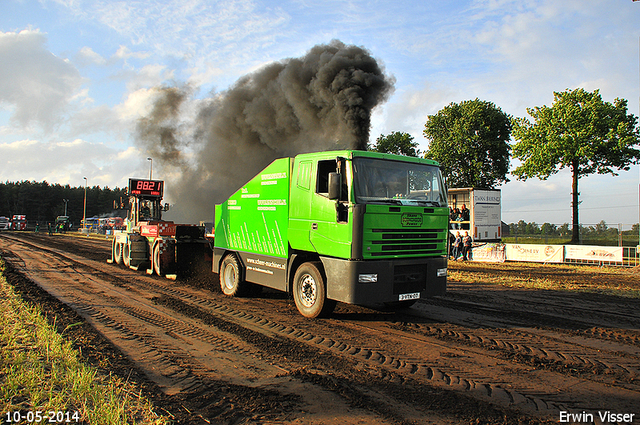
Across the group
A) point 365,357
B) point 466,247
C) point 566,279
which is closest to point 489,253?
point 466,247

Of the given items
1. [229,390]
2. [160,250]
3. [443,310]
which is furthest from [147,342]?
[160,250]

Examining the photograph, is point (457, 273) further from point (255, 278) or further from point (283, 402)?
point (283, 402)

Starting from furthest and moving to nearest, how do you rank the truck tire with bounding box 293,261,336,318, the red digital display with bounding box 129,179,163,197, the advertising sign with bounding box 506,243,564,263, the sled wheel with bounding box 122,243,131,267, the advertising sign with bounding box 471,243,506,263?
the advertising sign with bounding box 471,243,506,263, the advertising sign with bounding box 506,243,564,263, the red digital display with bounding box 129,179,163,197, the sled wheel with bounding box 122,243,131,267, the truck tire with bounding box 293,261,336,318

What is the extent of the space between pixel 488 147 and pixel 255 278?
37.6 metres

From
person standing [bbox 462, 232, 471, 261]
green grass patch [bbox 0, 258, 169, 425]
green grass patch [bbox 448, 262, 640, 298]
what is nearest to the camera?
green grass patch [bbox 0, 258, 169, 425]

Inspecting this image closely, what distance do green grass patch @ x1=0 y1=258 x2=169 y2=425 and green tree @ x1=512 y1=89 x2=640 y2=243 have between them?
30.2 metres

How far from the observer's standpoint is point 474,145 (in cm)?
4059

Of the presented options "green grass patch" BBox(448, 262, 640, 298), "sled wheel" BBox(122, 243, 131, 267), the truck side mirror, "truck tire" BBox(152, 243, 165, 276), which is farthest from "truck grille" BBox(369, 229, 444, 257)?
"sled wheel" BBox(122, 243, 131, 267)

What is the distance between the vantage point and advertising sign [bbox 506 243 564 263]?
19.6 metres

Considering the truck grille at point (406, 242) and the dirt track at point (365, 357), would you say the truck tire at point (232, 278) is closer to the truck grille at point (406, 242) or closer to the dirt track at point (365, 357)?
the dirt track at point (365, 357)

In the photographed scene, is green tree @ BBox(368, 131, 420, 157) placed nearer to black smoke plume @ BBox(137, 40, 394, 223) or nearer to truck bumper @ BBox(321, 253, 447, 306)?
black smoke plume @ BBox(137, 40, 394, 223)

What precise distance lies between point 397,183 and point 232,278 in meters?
4.89

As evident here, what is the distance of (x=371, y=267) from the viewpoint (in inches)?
252

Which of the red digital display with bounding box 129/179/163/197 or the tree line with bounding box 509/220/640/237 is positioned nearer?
the red digital display with bounding box 129/179/163/197
